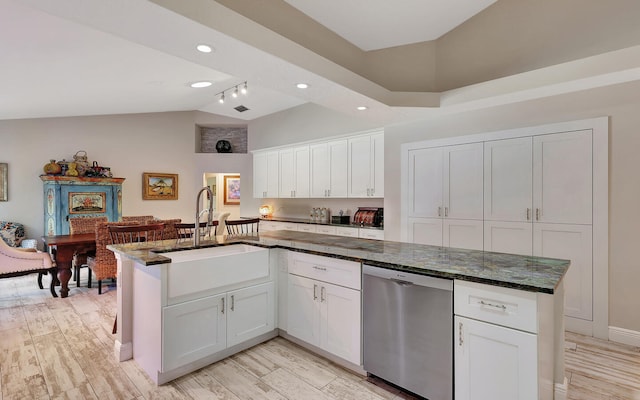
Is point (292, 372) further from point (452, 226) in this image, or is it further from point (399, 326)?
point (452, 226)

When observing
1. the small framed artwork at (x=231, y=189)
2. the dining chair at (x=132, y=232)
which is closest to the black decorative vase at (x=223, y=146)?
the small framed artwork at (x=231, y=189)

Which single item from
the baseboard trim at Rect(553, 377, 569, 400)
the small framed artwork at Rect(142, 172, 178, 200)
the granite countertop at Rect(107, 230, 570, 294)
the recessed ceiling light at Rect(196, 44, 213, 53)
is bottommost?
the baseboard trim at Rect(553, 377, 569, 400)

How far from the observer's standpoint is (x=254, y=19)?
2.22 meters

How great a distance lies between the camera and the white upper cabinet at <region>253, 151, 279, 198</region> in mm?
6355

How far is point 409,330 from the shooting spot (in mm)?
1954

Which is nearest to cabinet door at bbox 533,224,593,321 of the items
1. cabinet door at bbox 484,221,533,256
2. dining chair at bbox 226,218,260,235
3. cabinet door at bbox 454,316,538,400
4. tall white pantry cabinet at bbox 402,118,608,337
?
tall white pantry cabinet at bbox 402,118,608,337

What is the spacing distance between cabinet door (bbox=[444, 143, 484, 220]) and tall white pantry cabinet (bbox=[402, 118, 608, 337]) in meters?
0.01

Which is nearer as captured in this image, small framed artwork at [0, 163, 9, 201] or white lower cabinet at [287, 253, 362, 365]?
white lower cabinet at [287, 253, 362, 365]

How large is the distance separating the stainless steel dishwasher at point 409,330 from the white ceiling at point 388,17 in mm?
2219

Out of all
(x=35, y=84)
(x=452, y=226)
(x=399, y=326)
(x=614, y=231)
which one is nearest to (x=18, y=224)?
(x=35, y=84)

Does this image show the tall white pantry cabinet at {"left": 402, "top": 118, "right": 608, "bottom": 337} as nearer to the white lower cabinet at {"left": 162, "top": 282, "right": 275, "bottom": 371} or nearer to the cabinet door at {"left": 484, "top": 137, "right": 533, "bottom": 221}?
the cabinet door at {"left": 484, "top": 137, "right": 533, "bottom": 221}

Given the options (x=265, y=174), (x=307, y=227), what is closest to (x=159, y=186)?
(x=265, y=174)

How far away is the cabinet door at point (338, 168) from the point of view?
509cm

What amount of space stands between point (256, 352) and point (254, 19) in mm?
2578
